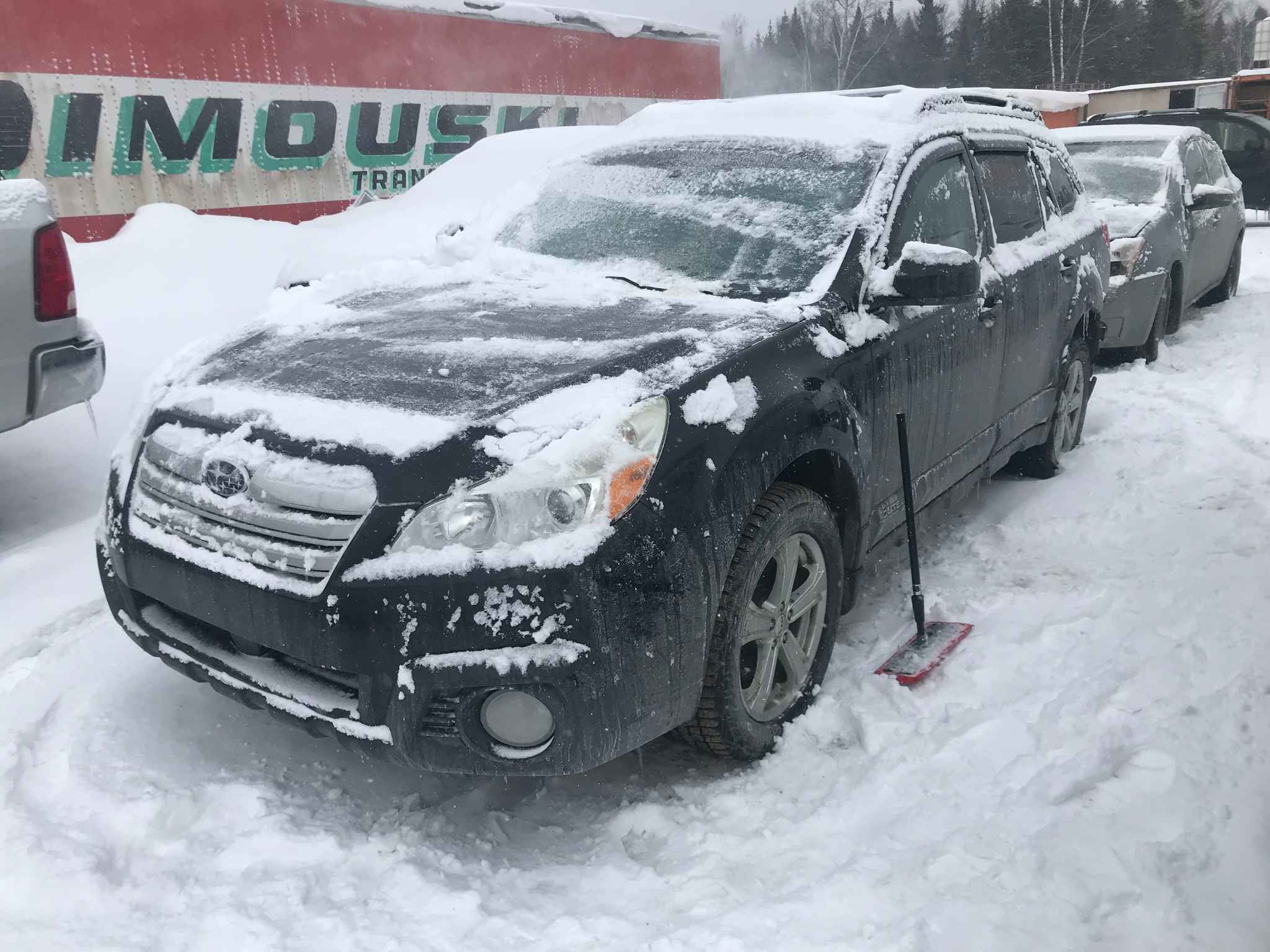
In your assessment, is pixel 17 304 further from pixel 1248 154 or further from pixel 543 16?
pixel 1248 154

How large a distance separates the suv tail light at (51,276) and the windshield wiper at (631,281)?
2.41 metres

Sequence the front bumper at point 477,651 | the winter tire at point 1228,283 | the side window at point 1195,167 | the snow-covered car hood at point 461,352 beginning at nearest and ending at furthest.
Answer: the front bumper at point 477,651 → the snow-covered car hood at point 461,352 → the side window at point 1195,167 → the winter tire at point 1228,283

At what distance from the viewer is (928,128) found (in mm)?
3754

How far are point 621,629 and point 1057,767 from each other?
1.34 m

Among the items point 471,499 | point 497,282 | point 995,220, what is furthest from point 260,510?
point 995,220

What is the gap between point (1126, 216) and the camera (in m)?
7.71

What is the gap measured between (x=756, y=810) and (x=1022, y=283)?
2.66m

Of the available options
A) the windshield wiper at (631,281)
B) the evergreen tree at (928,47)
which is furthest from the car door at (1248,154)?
the evergreen tree at (928,47)

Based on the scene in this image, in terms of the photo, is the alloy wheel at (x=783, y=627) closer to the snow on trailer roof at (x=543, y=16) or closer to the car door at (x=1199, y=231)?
the car door at (x=1199, y=231)

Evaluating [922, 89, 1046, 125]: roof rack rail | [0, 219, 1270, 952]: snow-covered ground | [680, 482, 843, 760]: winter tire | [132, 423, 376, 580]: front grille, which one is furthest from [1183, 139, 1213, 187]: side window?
[132, 423, 376, 580]: front grille

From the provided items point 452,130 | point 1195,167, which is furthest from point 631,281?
point 452,130

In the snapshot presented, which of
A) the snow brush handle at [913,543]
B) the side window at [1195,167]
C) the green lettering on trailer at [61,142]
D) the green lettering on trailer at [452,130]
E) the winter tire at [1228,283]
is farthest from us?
the green lettering on trailer at [452,130]

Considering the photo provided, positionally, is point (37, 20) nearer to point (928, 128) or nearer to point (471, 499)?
point (928, 128)

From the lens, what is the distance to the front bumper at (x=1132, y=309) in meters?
7.15
